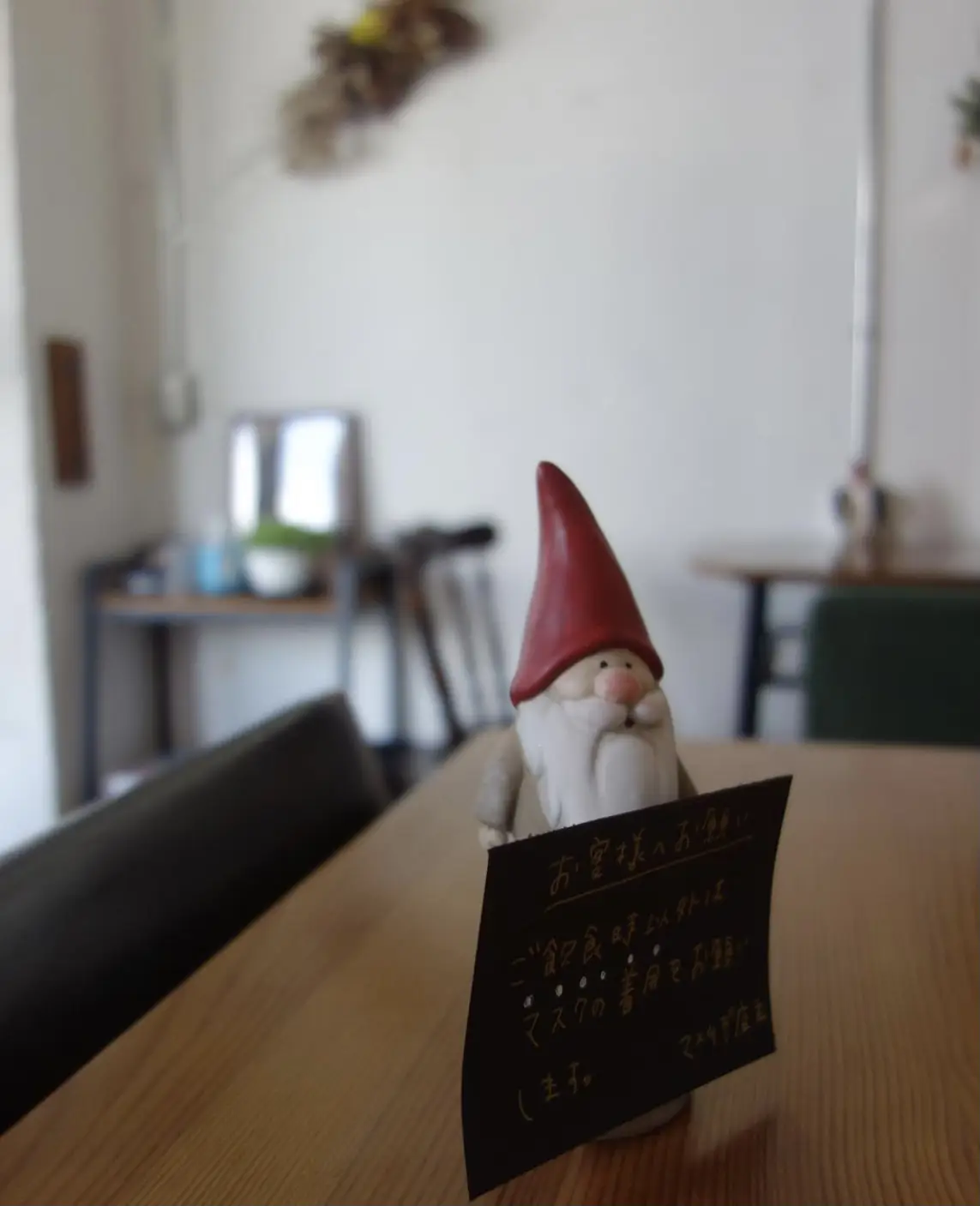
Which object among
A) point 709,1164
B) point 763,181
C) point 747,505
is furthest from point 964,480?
point 709,1164

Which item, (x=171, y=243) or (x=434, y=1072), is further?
(x=171, y=243)

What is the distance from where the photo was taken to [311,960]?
59 centimetres

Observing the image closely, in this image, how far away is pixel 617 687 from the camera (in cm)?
43

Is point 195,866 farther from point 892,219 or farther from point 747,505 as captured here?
point 892,219

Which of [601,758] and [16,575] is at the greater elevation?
[601,758]

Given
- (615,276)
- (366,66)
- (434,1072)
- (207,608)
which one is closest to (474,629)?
(207,608)

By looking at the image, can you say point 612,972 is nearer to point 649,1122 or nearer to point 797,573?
point 649,1122

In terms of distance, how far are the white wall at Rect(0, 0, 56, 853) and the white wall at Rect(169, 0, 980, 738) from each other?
538mm

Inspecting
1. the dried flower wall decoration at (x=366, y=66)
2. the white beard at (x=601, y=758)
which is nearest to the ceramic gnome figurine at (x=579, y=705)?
the white beard at (x=601, y=758)

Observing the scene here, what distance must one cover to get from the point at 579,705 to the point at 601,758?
0.08 ft

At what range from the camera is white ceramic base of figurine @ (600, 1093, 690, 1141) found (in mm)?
428

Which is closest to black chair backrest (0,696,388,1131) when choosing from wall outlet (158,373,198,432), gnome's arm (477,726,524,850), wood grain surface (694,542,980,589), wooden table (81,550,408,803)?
gnome's arm (477,726,524,850)

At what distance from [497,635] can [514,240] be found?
37.4 inches

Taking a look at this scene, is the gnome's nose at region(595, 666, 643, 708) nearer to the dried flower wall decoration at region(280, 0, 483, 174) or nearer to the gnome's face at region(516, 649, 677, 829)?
the gnome's face at region(516, 649, 677, 829)
